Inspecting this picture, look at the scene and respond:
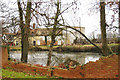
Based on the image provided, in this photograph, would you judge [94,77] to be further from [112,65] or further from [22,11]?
[22,11]

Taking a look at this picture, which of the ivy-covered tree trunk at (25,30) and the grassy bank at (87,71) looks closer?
the grassy bank at (87,71)

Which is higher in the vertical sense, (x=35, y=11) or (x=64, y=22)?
(x=35, y=11)

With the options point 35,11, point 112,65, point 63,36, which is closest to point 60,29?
point 63,36

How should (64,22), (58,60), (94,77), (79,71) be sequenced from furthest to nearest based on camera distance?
(64,22), (58,60), (79,71), (94,77)

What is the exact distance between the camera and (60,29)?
7938 millimetres

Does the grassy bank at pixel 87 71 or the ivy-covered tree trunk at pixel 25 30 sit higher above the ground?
the ivy-covered tree trunk at pixel 25 30

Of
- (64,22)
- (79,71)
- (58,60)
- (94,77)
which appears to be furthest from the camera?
(64,22)

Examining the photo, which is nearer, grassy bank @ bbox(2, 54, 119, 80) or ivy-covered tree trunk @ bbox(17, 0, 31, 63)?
grassy bank @ bbox(2, 54, 119, 80)

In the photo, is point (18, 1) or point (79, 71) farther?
point (18, 1)

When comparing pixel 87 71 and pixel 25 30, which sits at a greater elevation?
pixel 25 30

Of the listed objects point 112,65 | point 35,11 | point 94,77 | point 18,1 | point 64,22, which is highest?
point 18,1

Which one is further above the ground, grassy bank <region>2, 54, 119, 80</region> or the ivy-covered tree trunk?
the ivy-covered tree trunk

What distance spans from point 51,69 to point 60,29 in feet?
9.42

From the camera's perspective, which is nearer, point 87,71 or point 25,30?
point 87,71
